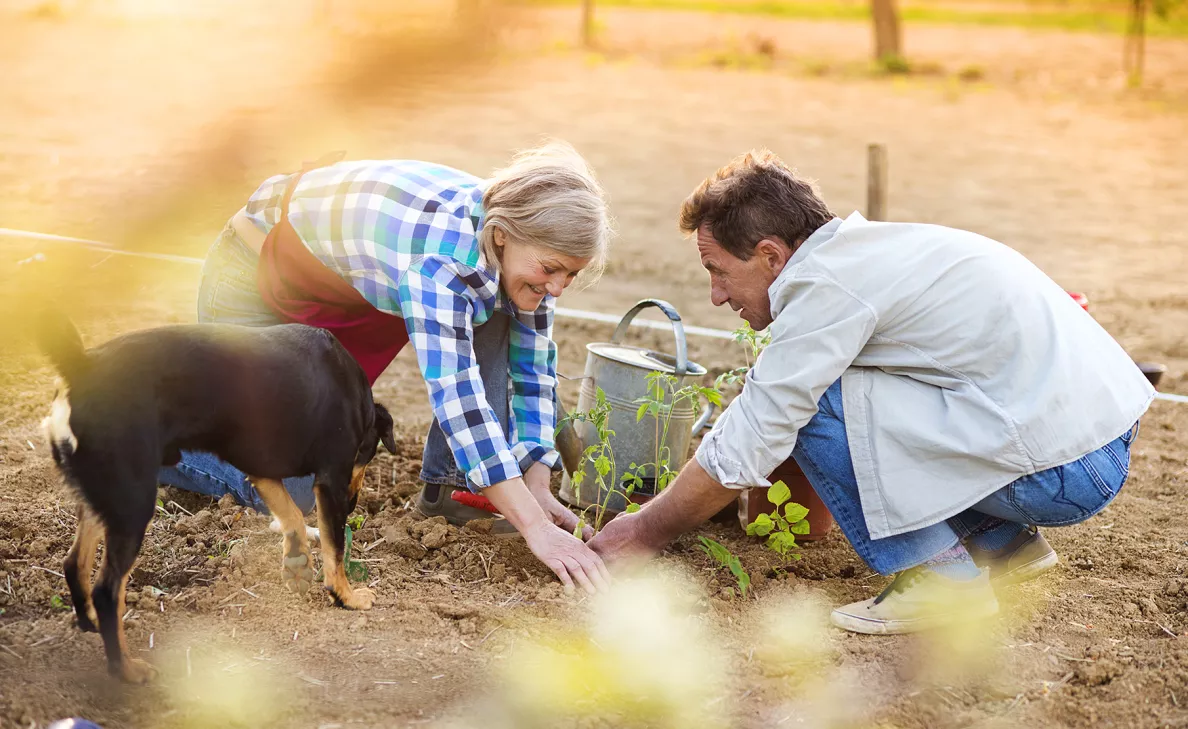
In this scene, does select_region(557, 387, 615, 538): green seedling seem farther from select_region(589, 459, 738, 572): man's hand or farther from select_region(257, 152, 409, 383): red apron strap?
select_region(257, 152, 409, 383): red apron strap

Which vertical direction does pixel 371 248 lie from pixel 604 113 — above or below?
above

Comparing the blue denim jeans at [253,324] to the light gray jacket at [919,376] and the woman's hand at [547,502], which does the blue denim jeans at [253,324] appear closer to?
the woman's hand at [547,502]

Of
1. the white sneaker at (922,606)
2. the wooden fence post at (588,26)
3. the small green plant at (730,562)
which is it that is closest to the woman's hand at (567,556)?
the small green plant at (730,562)

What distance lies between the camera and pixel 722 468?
301 cm

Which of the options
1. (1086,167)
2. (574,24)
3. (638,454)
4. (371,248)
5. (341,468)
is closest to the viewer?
(341,468)

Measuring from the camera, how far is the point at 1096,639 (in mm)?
3176

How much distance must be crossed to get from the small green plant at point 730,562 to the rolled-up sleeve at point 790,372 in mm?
382

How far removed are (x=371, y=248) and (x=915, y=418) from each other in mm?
1665

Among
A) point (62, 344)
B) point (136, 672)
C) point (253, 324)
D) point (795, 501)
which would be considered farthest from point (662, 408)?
point (62, 344)

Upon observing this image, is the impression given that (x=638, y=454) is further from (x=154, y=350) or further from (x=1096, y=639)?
(x=154, y=350)

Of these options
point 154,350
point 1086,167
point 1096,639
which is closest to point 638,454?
point 1096,639

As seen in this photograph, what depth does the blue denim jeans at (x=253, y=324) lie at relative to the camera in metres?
3.69

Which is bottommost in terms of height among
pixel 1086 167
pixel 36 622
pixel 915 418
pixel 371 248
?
pixel 1086 167

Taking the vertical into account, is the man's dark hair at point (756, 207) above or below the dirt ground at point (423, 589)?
above
